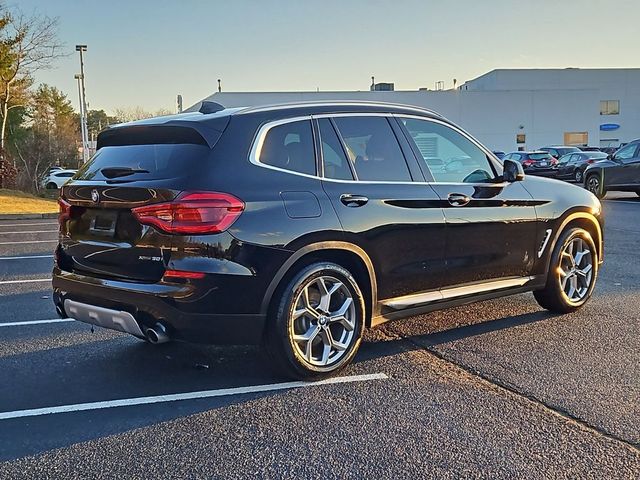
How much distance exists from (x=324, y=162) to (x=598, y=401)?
229cm

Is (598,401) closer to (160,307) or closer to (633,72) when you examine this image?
(160,307)

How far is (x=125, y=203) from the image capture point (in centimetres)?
398

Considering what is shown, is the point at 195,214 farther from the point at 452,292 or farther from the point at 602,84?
the point at 602,84

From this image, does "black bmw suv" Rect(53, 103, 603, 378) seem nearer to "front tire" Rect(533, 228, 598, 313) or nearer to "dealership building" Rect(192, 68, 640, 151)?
"front tire" Rect(533, 228, 598, 313)

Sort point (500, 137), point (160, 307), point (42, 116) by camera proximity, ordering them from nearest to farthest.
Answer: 1. point (160, 307)
2. point (42, 116)
3. point (500, 137)

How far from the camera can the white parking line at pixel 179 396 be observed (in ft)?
12.5

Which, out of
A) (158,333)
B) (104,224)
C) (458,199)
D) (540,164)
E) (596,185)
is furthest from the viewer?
(540,164)

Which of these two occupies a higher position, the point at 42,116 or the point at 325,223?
the point at 42,116

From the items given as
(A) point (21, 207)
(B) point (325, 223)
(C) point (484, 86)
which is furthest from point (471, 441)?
(C) point (484, 86)

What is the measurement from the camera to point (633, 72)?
67.9 m

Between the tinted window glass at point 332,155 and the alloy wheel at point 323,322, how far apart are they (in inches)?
28.8

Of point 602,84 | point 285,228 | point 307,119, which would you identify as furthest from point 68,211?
point 602,84

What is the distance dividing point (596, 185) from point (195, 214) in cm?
1873

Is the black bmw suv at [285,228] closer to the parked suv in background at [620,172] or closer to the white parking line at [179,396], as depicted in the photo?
the white parking line at [179,396]
